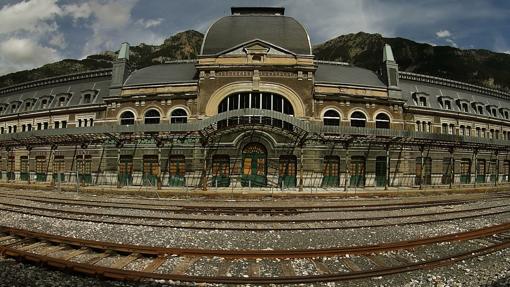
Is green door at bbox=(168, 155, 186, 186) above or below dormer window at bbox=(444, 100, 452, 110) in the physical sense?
below

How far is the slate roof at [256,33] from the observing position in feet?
117

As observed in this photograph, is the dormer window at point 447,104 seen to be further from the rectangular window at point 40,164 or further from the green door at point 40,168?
the rectangular window at point 40,164

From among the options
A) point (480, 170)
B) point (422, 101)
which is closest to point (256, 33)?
point (422, 101)

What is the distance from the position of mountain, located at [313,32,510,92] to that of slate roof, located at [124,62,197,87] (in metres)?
122

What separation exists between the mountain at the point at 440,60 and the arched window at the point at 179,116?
128m

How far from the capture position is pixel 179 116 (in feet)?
114

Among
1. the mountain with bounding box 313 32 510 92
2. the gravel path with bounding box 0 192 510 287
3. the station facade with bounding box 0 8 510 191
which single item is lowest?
the gravel path with bounding box 0 192 510 287

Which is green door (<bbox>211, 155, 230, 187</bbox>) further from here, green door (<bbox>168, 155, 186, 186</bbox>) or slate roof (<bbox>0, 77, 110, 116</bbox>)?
slate roof (<bbox>0, 77, 110, 116</bbox>)

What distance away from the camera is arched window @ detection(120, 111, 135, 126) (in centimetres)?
3609

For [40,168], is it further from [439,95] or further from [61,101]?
[439,95]

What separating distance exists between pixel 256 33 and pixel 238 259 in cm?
3159

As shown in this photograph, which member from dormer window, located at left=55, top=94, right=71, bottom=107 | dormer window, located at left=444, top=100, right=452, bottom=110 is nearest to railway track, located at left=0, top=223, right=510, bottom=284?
dormer window, located at left=55, top=94, right=71, bottom=107

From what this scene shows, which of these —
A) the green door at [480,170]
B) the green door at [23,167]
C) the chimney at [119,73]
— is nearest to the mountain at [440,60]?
the green door at [480,170]

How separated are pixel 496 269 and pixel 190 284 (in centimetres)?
725
